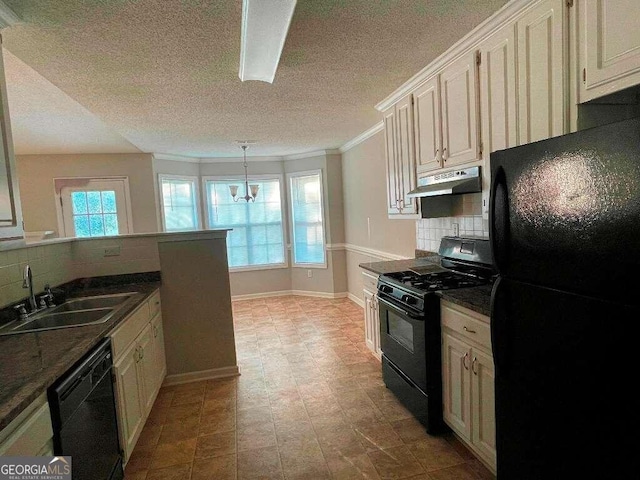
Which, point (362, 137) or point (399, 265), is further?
point (362, 137)

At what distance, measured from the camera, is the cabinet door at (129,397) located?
2.02 metres

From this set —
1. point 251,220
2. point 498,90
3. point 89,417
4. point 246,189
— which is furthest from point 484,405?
point 251,220

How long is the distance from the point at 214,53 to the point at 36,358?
6.15ft

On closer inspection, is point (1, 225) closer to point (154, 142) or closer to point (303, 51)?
point (303, 51)

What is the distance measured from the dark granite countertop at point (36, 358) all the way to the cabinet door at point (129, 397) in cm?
28

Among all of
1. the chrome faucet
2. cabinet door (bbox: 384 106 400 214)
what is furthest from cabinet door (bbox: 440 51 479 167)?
the chrome faucet

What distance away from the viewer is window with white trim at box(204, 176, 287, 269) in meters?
6.30

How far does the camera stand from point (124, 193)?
5.36 meters

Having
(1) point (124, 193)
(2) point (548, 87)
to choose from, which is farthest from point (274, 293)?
(2) point (548, 87)

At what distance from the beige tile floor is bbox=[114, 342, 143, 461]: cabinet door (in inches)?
7.6

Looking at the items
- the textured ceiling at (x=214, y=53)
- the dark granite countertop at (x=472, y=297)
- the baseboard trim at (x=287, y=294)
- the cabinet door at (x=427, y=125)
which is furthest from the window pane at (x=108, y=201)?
the dark granite countertop at (x=472, y=297)

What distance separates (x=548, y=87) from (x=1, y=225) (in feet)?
8.52

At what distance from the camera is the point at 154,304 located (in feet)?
9.79

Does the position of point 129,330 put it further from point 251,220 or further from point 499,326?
point 251,220
